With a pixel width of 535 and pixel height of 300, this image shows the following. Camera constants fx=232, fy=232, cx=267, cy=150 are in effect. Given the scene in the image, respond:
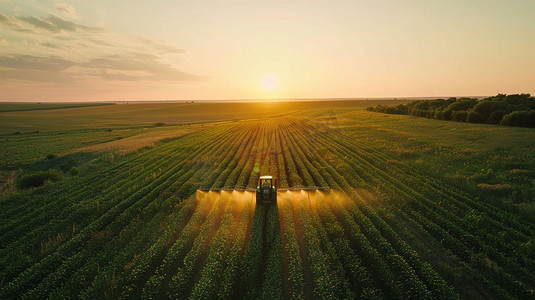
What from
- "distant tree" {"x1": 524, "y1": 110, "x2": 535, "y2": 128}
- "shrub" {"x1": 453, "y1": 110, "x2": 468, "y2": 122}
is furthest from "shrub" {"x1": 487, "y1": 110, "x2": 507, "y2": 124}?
"distant tree" {"x1": 524, "y1": 110, "x2": 535, "y2": 128}

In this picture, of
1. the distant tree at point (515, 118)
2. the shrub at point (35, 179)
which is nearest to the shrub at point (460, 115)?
the distant tree at point (515, 118)

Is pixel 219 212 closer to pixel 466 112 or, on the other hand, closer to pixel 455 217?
pixel 455 217

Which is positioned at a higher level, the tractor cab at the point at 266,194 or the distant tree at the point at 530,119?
the distant tree at the point at 530,119

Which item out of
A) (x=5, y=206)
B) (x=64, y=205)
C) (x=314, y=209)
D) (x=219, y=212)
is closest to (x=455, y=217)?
(x=314, y=209)

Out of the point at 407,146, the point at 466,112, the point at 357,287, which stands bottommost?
the point at 357,287

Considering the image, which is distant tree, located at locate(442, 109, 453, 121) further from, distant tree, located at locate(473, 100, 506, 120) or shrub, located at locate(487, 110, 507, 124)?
shrub, located at locate(487, 110, 507, 124)

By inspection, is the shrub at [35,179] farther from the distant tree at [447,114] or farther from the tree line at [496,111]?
the distant tree at [447,114]

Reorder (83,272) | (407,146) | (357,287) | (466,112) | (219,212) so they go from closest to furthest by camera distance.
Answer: (357,287) < (83,272) < (219,212) < (407,146) < (466,112)

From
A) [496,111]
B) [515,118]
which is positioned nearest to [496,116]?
[496,111]
